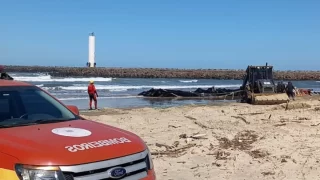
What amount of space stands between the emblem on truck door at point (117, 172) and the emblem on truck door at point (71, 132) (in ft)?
1.62

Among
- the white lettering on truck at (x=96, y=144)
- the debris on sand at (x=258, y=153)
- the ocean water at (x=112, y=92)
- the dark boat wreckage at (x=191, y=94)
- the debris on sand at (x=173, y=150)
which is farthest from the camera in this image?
Answer: the dark boat wreckage at (x=191, y=94)

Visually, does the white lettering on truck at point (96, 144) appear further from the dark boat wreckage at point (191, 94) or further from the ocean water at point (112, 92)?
the dark boat wreckage at point (191, 94)

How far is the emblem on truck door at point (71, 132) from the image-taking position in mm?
3752

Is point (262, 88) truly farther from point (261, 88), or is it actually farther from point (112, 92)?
point (112, 92)

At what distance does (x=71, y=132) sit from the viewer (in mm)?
3832

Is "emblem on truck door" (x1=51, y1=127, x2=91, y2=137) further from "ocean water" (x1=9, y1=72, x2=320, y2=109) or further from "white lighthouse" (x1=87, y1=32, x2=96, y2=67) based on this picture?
"white lighthouse" (x1=87, y1=32, x2=96, y2=67)

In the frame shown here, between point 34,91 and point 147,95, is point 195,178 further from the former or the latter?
point 147,95

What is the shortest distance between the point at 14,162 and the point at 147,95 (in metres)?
30.9

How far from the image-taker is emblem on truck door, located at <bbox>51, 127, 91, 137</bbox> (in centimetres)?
375

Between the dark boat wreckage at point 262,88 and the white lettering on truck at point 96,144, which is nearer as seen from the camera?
the white lettering on truck at point 96,144

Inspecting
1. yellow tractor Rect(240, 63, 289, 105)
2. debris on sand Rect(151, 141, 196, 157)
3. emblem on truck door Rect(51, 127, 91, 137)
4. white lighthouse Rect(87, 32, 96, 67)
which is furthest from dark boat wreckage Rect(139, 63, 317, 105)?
white lighthouse Rect(87, 32, 96, 67)

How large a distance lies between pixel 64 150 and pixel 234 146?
609 centimetres

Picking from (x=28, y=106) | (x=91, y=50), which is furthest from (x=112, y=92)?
(x=91, y=50)

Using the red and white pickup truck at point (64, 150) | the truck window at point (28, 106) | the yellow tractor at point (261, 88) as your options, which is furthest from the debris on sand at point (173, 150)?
the yellow tractor at point (261, 88)
